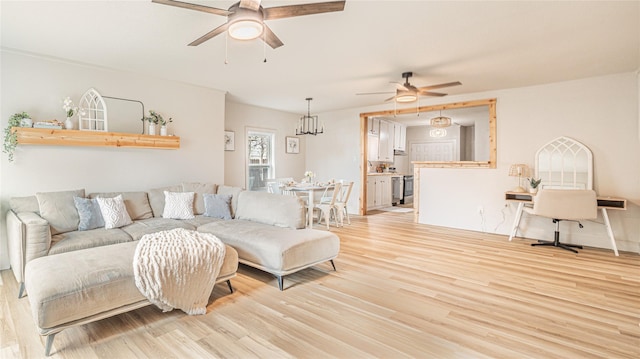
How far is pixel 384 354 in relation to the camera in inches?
79.0

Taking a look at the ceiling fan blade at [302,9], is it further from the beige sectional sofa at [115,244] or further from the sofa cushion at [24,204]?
the sofa cushion at [24,204]

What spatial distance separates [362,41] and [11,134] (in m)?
4.03

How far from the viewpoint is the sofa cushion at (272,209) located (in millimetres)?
3777

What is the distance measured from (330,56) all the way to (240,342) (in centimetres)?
318

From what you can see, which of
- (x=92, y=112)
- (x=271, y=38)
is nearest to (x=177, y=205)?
(x=92, y=112)

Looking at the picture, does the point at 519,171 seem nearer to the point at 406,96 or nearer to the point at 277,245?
the point at 406,96

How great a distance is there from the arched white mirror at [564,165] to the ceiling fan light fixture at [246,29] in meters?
5.02

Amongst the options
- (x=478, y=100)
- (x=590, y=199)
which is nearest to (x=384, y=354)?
(x=590, y=199)

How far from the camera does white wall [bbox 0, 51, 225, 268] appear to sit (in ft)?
11.8

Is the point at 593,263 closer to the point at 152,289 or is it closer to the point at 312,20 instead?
the point at 312,20

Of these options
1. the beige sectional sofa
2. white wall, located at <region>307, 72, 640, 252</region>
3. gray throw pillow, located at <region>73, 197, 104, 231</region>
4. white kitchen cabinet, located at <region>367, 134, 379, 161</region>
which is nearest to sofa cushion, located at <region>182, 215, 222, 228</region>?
the beige sectional sofa

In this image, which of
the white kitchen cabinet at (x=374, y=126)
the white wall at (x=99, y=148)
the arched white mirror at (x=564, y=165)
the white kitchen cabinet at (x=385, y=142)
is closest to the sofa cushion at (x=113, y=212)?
the white wall at (x=99, y=148)

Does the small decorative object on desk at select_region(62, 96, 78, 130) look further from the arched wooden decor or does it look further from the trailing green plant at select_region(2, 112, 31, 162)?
the trailing green plant at select_region(2, 112, 31, 162)

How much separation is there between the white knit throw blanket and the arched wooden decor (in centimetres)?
235
